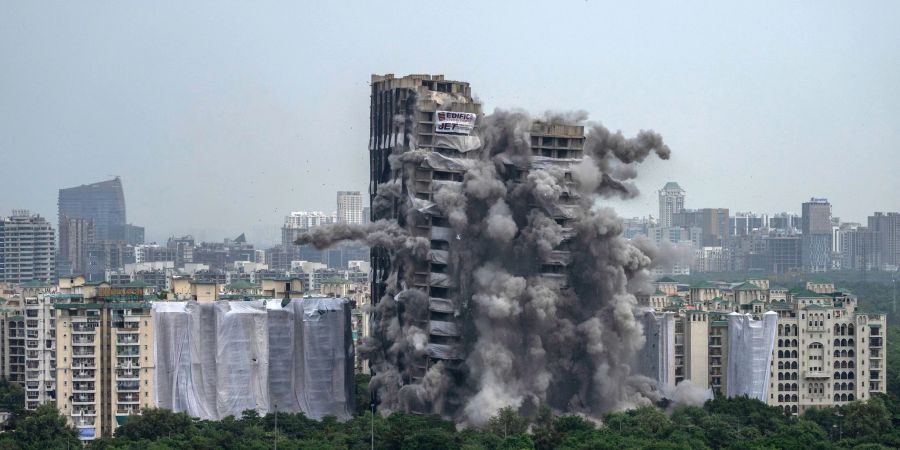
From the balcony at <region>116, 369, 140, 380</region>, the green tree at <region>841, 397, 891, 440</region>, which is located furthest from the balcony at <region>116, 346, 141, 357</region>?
the green tree at <region>841, 397, 891, 440</region>

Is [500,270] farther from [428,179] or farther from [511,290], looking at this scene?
[428,179]

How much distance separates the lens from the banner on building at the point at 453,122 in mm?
90188

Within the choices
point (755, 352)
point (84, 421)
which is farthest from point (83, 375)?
point (755, 352)

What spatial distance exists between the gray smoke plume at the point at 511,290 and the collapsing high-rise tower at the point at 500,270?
6cm

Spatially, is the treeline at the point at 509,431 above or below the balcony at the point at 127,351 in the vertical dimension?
below

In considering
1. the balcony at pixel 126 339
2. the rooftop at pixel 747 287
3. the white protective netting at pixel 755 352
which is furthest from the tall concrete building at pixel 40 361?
the rooftop at pixel 747 287

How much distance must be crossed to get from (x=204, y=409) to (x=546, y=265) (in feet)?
55.6

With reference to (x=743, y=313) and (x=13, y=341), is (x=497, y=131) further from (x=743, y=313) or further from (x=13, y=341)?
(x=13, y=341)

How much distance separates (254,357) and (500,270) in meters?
12.1

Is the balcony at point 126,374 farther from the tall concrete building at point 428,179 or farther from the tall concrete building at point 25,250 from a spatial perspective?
the tall concrete building at point 25,250

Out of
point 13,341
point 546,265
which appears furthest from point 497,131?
point 13,341

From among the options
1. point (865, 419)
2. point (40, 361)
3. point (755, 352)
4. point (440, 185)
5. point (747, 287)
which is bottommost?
point (865, 419)

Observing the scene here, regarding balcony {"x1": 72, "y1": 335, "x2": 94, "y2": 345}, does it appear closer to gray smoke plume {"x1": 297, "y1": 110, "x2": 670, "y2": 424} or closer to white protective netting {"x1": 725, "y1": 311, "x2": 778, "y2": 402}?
gray smoke plume {"x1": 297, "y1": 110, "x2": 670, "y2": 424}

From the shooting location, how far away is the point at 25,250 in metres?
194
